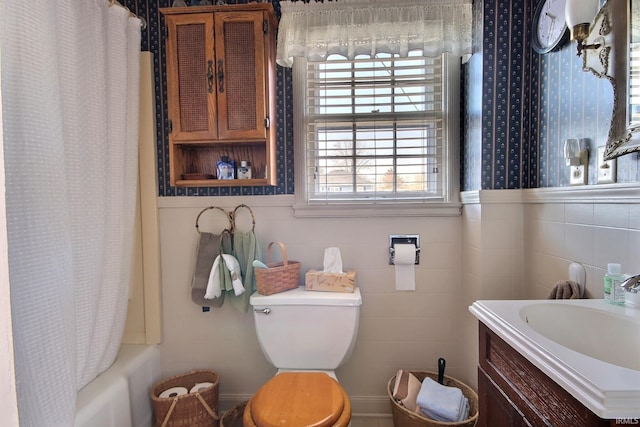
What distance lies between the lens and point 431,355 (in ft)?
5.92

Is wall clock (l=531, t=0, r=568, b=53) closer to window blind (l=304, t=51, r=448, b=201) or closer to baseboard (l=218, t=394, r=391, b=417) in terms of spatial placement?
window blind (l=304, t=51, r=448, b=201)

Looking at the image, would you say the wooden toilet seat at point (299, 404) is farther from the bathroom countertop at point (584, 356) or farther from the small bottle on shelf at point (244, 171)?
the small bottle on shelf at point (244, 171)

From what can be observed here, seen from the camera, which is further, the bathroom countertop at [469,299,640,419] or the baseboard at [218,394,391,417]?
the baseboard at [218,394,391,417]

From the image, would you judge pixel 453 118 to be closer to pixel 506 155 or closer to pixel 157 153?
pixel 506 155

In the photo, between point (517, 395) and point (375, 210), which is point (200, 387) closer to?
point (375, 210)

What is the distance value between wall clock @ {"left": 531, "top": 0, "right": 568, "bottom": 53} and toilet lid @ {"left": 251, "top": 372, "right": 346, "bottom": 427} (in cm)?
160

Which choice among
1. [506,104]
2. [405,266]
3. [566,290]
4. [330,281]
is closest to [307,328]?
[330,281]

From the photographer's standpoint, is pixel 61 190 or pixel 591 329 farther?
pixel 61 190

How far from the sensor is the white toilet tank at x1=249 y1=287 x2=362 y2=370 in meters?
1.54

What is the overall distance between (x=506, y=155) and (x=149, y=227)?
182 centimetres

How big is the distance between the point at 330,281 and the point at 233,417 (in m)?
0.83

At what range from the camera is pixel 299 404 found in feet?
3.99

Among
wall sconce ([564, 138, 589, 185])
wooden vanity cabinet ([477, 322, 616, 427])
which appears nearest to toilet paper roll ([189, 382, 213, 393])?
wooden vanity cabinet ([477, 322, 616, 427])

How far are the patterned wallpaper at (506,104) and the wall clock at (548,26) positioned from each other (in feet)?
0.13
